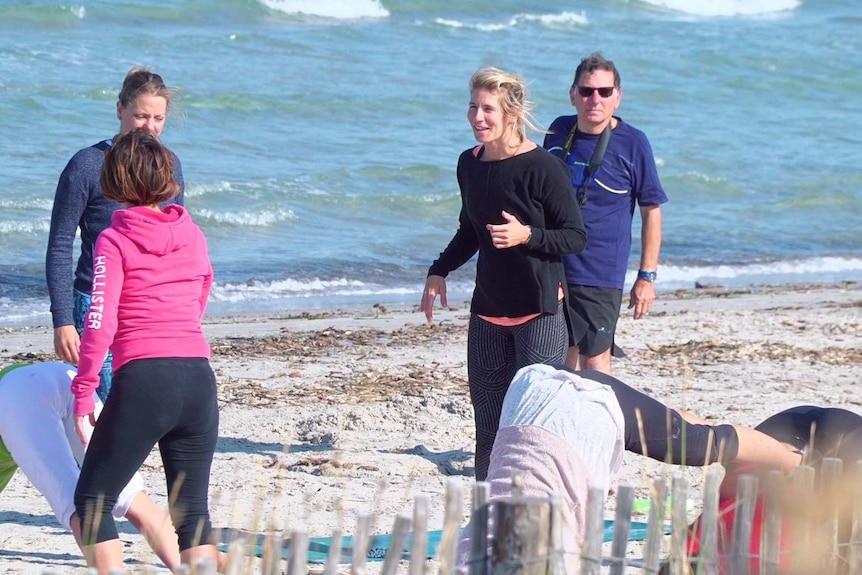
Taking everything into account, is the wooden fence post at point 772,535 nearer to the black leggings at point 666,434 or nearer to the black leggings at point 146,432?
the black leggings at point 666,434

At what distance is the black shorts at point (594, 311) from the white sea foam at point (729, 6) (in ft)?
109

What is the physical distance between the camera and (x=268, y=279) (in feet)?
38.3

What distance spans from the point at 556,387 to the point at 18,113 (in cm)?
1606

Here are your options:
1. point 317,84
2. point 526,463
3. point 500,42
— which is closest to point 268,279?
point 526,463

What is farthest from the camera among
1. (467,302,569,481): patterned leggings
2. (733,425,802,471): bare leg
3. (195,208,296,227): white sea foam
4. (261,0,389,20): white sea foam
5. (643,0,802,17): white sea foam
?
(643,0,802,17): white sea foam

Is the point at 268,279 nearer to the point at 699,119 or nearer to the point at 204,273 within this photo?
the point at 204,273

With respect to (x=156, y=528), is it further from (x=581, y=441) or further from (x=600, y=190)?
(x=600, y=190)

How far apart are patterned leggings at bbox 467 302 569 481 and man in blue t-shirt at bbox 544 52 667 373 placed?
53 centimetres

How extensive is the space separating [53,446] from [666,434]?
5.85ft

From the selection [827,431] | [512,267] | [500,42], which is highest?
[500,42]

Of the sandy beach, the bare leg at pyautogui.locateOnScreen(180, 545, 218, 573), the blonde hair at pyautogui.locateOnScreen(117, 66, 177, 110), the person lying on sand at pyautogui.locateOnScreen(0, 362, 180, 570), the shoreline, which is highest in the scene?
the blonde hair at pyautogui.locateOnScreen(117, 66, 177, 110)

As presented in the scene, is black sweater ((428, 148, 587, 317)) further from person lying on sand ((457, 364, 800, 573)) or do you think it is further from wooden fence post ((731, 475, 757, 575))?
wooden fence post ((731, 475, 757, 575))

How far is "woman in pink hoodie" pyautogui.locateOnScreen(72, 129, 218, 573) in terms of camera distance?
10.9ft

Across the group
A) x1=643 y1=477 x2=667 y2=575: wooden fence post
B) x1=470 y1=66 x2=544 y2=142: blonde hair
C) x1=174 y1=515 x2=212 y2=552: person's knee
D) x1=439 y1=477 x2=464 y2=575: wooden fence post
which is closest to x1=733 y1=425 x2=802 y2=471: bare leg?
x1=643 y1=477 x2=667 y2=575: wooden fence post
